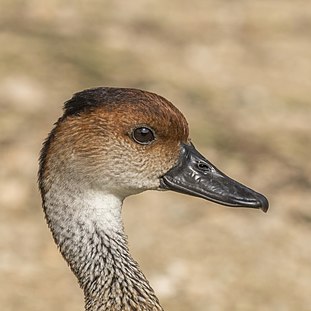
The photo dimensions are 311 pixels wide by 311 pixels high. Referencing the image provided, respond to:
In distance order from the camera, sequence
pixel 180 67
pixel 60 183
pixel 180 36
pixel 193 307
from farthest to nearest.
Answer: pixel 180 36
pixel 180 67
pixel 193 307
pixel 60 183

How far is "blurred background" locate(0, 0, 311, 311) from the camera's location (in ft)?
23.2

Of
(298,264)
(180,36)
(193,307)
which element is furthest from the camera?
(180,36)

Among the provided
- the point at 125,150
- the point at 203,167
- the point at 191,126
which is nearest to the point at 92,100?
the point at 125,150

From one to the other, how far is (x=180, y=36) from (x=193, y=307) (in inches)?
186

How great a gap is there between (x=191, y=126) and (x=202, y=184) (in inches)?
155

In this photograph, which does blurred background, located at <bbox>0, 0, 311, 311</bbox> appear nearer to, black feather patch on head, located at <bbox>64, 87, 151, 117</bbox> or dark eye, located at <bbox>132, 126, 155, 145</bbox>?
dark eye, located at <bbox>132, 126, 155, 145</bbox>

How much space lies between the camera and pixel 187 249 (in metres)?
7.41

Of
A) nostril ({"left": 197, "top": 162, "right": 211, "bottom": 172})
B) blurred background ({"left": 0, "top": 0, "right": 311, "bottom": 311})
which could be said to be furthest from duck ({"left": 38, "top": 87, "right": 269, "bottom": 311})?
blurred background ({"left": 0, "top": 0, "right": 311, "bottom": 311})

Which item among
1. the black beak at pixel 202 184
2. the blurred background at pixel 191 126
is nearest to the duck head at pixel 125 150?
the black beak at pixel 202 184

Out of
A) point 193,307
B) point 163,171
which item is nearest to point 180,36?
point 193,307

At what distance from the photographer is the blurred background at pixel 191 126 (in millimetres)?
7059

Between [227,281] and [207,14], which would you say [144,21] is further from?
[227,281]

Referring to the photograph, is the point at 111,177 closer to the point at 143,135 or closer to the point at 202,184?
the point at 143,135

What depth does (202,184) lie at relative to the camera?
486cm
